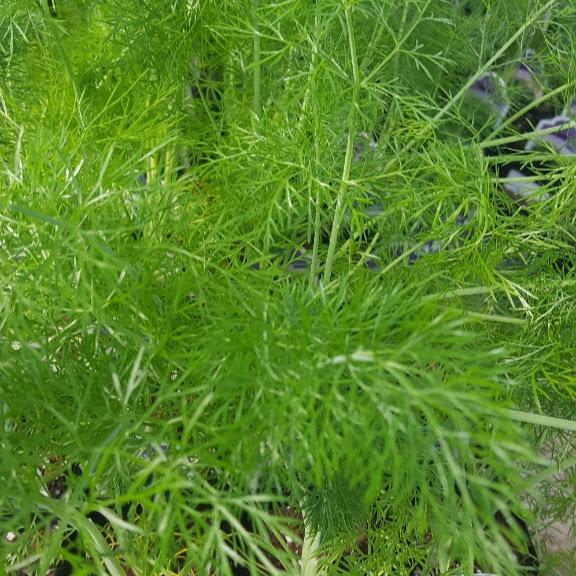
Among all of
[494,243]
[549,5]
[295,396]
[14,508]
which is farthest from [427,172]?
[14,508]

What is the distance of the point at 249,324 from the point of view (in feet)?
1.32

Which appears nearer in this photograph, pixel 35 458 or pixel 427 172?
pixel 35 458

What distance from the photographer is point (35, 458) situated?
0.40m

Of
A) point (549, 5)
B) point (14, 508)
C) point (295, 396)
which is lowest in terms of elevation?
point (14, 508)

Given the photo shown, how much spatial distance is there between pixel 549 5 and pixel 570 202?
0.61ft

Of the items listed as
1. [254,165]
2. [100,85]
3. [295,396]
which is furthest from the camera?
[100,85]

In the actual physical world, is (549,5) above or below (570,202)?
above

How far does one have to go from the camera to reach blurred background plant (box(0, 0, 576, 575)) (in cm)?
36

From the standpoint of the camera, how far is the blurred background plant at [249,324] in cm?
36

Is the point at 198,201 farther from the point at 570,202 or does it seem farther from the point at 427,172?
the point at 570,202

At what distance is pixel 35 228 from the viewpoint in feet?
1.43

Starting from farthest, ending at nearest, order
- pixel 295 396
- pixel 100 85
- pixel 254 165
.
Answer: pixel 100 85 < pixel 254 165 < pixel 295 396

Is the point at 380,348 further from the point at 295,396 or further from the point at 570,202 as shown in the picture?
the point at 570,202

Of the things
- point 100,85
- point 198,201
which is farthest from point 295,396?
point 100,85
